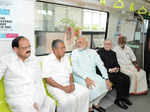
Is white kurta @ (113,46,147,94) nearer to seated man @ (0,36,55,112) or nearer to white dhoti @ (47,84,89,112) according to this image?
white dhoti @ (47,84,89,112)

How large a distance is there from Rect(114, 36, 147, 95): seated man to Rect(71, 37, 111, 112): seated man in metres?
0.88

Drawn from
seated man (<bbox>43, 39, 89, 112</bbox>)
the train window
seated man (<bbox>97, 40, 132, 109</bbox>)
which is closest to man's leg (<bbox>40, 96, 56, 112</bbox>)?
seated man (<bbox>43, 39, 89, 112</bbox>)

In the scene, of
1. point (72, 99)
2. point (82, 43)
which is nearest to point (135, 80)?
point (82, 43)

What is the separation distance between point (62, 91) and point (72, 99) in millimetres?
191

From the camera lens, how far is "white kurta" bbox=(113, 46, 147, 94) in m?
3.00

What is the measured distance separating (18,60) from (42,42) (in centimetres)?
82

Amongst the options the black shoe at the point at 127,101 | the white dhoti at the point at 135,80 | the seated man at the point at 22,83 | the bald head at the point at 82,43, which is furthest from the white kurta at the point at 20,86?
the white dhoti at the point at 135,80

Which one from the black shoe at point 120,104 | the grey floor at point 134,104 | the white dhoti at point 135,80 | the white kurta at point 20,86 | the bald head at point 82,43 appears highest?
the bald head at point 82,43

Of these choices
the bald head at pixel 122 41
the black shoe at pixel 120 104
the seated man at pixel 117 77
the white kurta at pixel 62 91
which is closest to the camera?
the white kurta at pixel 62 91

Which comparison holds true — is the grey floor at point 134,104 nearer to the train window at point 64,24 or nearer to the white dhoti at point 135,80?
the white dhoti at point 135,80

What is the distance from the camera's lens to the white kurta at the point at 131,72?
9.84 ft

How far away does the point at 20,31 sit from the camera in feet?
6.20

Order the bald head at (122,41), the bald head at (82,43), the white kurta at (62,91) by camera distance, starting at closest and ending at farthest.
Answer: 1. the white kurta at (62,91)
2. the bald head at (82,43)
3. the bald head at (122,41)

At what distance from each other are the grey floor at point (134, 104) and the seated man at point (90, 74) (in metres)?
0.31
